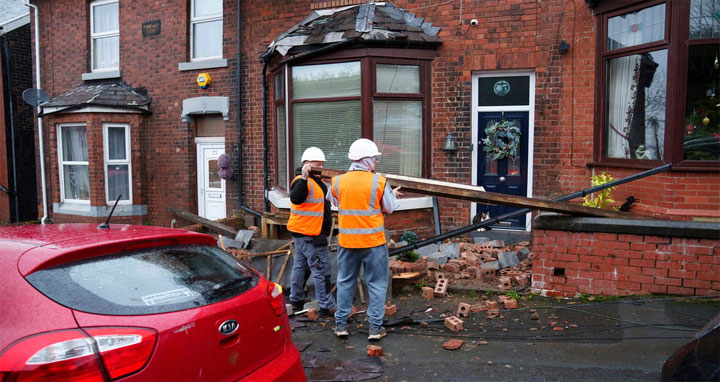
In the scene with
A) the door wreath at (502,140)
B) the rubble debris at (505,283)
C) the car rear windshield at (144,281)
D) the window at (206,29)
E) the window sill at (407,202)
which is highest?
the window at (206,29)

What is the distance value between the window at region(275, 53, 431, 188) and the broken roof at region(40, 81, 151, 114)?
4.40m

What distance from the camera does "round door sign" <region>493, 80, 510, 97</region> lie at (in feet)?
28.7

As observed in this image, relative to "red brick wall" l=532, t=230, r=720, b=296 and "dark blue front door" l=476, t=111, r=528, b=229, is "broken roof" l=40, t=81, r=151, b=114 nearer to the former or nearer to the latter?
"dark blue front door" l=476, t=111, r=528, b=229

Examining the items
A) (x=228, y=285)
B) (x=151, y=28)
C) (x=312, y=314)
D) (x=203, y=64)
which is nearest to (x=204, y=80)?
(x=203, y=64)

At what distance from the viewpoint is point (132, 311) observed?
8.38ft

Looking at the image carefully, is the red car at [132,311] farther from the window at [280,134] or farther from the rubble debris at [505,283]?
the window at [280,134]

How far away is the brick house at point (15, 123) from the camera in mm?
13836

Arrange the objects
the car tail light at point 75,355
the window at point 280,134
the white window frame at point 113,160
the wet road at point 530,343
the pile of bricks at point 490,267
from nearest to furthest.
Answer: the car tail light at point 75,355, the wet road at point 530,343, the pile of bricks at point 490,267, the window at point 280,134, the white window frame at point 113,160

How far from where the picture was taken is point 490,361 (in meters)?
4.44

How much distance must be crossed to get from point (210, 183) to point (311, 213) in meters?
6.19

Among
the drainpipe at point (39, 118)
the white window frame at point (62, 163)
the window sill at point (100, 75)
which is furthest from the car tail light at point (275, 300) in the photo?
the drainpipe at point (39, 118)

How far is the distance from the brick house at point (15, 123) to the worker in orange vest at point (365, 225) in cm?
1263

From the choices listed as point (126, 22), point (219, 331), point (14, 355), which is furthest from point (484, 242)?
point (126, 22)

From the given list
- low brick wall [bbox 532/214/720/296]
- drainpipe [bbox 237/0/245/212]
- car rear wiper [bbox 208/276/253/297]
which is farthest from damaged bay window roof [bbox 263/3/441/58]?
car rear wiper [bbox 208/276/253/297]
